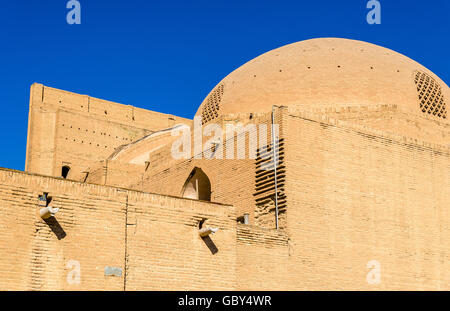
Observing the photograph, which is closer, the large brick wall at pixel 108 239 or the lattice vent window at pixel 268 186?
the large brick wall at pixel 108 239

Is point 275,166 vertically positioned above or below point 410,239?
above

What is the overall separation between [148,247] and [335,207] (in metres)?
4.08

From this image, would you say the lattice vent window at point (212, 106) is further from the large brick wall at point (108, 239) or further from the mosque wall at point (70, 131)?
the large brick wall at point (108, 239)

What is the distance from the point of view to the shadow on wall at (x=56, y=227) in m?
9.89

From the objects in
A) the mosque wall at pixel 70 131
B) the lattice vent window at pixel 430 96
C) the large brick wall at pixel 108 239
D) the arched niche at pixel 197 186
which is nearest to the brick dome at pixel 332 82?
the lattice vent window at pixel 430 96

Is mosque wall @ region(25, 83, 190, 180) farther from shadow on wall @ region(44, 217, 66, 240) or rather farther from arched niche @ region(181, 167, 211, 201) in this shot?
shadow on wall @ region(44, 217, 66, 240)

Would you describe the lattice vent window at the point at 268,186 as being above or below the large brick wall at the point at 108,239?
above

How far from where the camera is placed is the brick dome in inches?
658

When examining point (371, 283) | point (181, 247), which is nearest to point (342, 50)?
point (371, 283)

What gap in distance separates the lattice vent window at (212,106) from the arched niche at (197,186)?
2.73m

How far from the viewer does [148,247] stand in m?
10.6

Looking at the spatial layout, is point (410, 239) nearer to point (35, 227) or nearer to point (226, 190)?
point (226, 190)

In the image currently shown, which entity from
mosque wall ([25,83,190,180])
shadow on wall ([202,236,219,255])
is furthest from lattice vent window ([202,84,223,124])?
shadow on wall ([202,236,219,255])

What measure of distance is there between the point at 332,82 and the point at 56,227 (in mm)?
8880
